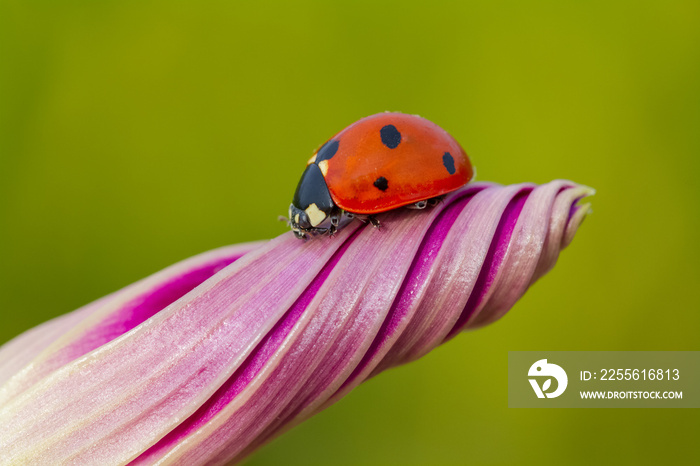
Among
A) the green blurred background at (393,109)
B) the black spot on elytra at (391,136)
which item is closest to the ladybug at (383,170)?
the black spot on elytra at (391,136)

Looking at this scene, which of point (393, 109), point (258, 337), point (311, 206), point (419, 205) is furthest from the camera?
point (393, 109)

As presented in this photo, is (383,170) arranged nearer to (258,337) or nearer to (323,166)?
(323,166)

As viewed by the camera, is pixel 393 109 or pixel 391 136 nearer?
pixel 391 136

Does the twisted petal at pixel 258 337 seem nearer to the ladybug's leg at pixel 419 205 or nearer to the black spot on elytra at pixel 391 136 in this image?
the ladybug's leg at pixel 419 205

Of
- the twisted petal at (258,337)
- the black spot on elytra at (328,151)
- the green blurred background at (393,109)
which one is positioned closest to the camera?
the twisted petal at (258,337)

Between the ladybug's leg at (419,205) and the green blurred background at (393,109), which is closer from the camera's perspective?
the ladybug's leg at (419,205)

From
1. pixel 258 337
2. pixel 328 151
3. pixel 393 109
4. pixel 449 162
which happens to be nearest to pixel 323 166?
pixel 328 151

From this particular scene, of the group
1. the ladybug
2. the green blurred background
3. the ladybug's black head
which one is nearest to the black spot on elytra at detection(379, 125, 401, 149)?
the ladybug

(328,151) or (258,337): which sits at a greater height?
(328,151)
